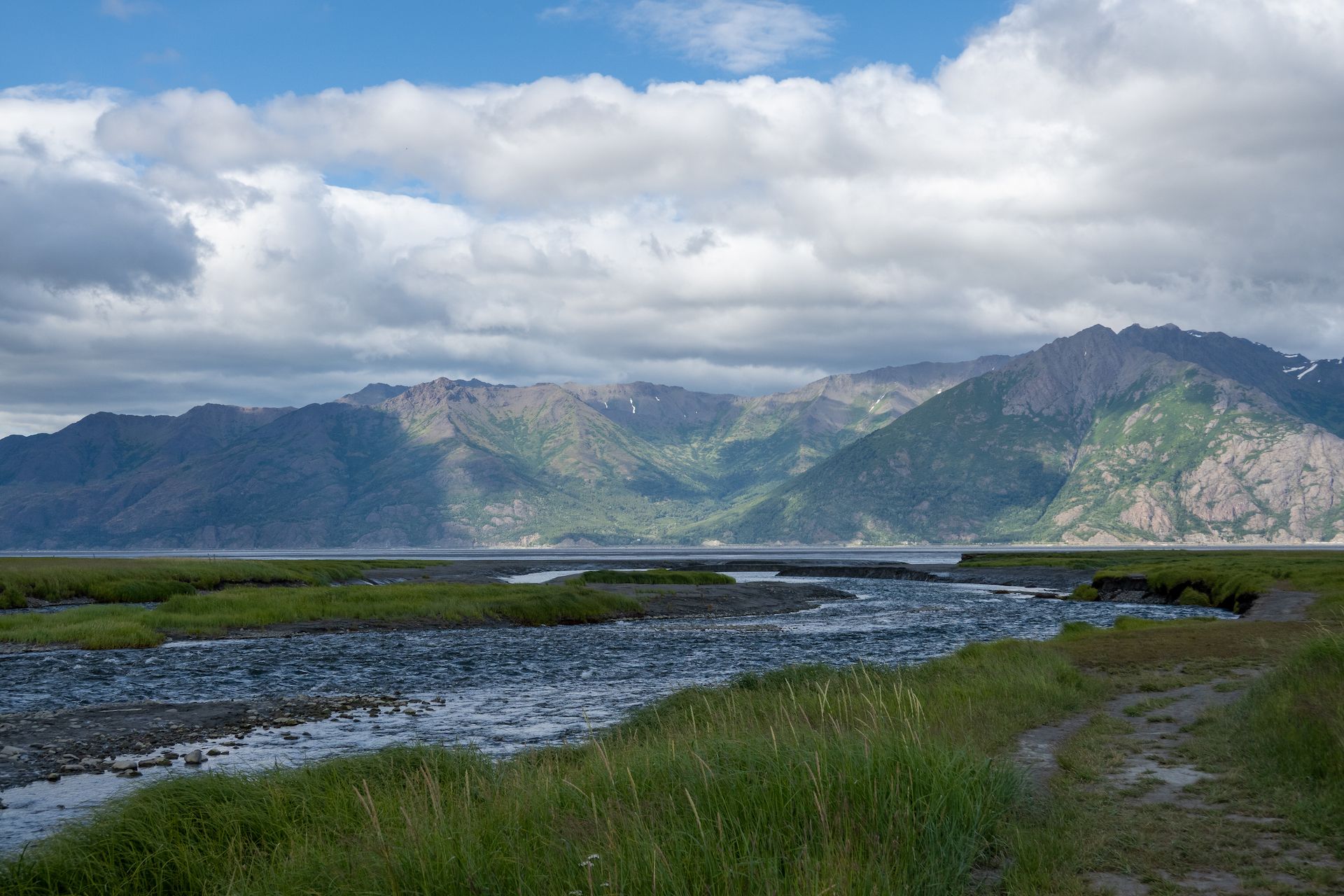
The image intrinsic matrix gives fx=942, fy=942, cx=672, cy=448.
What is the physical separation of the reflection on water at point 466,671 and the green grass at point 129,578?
28.5 meters

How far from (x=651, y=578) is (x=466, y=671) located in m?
69.2

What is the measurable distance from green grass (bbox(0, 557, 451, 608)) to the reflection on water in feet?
93.6

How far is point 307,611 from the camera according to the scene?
63.6 metres

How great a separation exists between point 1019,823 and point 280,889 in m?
8.68

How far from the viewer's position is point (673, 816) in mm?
9875

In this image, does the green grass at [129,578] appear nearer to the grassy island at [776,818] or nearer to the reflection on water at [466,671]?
the reflection on water at [466,671]

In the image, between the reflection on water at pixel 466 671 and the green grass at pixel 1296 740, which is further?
the reflection on water at pixel 466 671

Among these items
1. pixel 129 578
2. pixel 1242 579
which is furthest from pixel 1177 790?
pixel 129 578

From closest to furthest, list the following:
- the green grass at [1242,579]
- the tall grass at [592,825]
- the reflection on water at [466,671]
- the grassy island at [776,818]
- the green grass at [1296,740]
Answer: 1. the tall grass at [592,825]
2. the grassy island at [776,818]
3. the green grass at [1296,740]
4. the reflection on water at [466,671]
5. the green grass at [1242,579]

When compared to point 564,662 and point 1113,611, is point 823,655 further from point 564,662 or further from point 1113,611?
point 1113,611

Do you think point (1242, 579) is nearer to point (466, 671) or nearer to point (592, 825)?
point (466, 671)

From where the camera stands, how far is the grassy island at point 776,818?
29.8ft

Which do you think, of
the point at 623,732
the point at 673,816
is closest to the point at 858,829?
the point at 673,816

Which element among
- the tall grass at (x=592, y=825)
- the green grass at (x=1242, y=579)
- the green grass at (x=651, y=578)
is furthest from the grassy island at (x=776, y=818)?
the green grass at (x=651, y=578)
